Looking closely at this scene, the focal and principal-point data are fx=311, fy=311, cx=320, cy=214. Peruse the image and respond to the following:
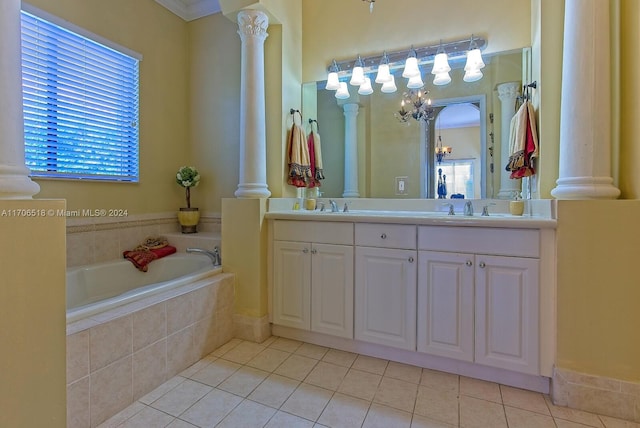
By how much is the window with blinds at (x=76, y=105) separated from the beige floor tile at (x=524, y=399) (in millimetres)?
3092

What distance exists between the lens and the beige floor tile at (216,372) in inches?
67.4

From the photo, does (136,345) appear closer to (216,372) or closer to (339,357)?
(216,372)

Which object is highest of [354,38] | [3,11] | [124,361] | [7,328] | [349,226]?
[354,38]

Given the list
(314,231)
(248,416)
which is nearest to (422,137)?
(314,231)

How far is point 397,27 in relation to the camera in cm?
236

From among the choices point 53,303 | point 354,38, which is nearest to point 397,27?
point 354,38

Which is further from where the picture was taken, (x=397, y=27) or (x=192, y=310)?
(x=397, y=27)

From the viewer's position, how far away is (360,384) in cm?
168

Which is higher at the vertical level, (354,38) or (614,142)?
(354,38)

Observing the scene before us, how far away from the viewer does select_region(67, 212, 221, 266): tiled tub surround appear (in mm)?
2352

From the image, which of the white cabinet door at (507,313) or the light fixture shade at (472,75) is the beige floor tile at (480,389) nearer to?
the white cabinet door at (507,313)

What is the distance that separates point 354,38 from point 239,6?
900 millimetres

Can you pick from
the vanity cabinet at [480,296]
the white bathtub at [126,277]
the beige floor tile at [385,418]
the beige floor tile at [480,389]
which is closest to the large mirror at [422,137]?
the vanity cabinet at [480,296]

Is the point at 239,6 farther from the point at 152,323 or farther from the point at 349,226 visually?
the point at 152,323
